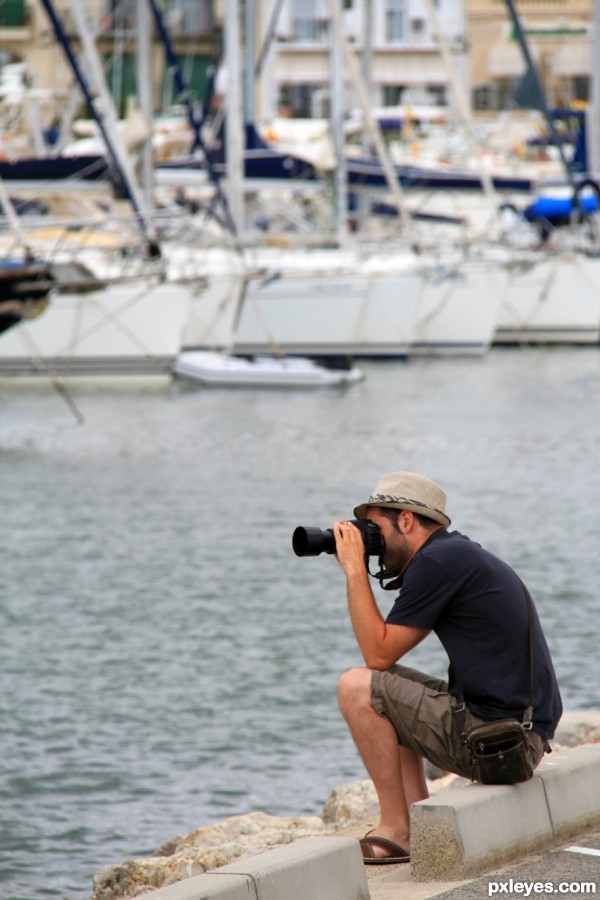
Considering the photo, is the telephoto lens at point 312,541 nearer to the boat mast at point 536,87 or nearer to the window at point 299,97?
the boat mast at point 536,87

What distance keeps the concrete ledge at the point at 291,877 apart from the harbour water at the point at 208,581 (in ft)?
9.07

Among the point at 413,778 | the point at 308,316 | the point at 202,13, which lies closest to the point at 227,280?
the point at 308,316

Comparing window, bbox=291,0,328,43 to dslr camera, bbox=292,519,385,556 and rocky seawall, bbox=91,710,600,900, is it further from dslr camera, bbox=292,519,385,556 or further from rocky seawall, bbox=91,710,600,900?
dslr camera, bbox=292,519,385,556

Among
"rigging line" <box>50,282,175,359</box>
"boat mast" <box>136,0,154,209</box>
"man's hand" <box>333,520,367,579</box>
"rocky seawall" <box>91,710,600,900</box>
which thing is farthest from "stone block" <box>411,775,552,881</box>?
"boat mast" <box>136,0,154,209</box>

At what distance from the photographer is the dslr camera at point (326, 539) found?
5.34 m

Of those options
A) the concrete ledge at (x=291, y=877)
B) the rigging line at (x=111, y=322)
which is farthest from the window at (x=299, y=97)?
the concrete ledge at (x=291, y=877)

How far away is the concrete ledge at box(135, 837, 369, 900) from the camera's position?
4.48 metres

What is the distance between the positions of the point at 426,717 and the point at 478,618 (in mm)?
367

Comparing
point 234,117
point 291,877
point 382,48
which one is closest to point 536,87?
point 234,117

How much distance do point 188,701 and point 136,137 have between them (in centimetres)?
2155

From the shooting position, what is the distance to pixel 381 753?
5.47 m

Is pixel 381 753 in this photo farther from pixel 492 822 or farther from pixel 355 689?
pixel 492 822

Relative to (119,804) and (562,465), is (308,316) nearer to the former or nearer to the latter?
(562,465)

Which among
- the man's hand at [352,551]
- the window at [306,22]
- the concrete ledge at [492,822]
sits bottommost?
the concrete ledge at [492,822]
